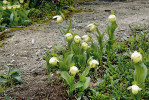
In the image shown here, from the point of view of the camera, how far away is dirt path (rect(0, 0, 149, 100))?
212cm

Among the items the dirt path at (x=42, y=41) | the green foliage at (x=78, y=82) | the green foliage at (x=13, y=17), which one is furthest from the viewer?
the green foliage at (x=13, y=17)

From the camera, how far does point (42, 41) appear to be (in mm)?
3348

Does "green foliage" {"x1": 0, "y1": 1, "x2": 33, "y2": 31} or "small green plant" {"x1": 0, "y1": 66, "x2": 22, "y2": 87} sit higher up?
"green foliage" {"x1": 0, "y1": 1, "x2": 33, "y2": 31}

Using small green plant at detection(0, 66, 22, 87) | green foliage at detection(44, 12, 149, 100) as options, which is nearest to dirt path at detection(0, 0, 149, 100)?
small green plant at detection(0, 66, 22, 87)

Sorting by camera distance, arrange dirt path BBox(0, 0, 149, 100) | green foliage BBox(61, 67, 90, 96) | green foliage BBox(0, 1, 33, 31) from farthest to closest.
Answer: green foliage BBox(0, 1, 33, 31) → dirt path BBox(0, 0, 149, 100) → green foliage BBox(61, 67, 90, 96)

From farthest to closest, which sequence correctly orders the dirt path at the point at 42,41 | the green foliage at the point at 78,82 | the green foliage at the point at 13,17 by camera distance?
the green foliage at the point at 13,17
the dirt path at the point at 42,41
the green foliage at the point at 78,82

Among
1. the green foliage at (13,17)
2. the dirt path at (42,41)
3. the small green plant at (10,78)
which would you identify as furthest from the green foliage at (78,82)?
the green foliage at (13,17)

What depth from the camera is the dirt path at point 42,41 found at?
212 cm

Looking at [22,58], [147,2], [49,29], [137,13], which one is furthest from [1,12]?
[147,2]

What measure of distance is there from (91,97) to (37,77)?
0.79m

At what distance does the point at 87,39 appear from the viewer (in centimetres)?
227

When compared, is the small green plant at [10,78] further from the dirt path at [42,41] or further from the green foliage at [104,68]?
the green foliage at [104,68]

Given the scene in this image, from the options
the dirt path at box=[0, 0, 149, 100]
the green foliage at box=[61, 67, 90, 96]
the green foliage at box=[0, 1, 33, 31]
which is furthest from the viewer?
the green foliage at box=[0, 1, 33, 31]

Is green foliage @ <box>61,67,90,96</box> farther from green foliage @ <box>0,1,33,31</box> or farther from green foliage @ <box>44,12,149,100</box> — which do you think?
green foliage @ <box>0,1,33,31</box>
